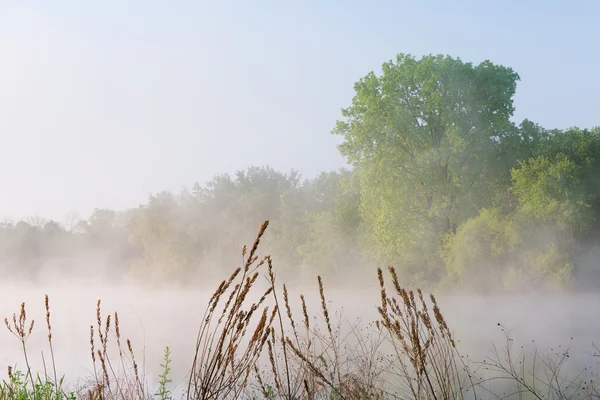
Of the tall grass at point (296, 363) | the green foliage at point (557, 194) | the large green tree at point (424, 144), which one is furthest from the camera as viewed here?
the large green tree at point (424, 144)

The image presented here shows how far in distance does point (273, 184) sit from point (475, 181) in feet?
67.4

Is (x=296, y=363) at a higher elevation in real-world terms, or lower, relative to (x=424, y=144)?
lower

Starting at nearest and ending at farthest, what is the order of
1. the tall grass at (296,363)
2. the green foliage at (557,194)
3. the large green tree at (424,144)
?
the tall grass at (296,363)
the green foliage at (557,194)
the large green tree at (424,144)

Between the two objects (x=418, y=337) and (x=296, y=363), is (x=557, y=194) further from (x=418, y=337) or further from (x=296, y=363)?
(x=418, y=337)

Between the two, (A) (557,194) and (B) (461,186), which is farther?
(B) (461,186)

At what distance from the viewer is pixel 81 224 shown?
5875 cm

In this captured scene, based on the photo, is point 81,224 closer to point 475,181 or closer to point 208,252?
point 208,252

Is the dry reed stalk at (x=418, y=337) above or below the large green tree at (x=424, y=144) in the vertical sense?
below

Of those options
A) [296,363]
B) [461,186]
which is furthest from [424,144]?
[296,363]

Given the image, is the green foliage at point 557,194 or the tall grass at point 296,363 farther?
the green foliage at point 557,194

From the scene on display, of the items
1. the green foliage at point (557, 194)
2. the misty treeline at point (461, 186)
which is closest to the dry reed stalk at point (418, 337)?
the misty treeline at point (461, 186)

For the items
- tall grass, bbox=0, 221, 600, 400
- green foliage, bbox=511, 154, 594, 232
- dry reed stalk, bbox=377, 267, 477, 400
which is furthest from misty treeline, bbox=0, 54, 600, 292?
dry reed stalk, bbox=377, 267, 477, 400

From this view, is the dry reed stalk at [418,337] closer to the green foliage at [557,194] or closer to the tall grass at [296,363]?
the tall grass at [296,363]

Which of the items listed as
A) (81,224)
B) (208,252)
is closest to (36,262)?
(81,224)
